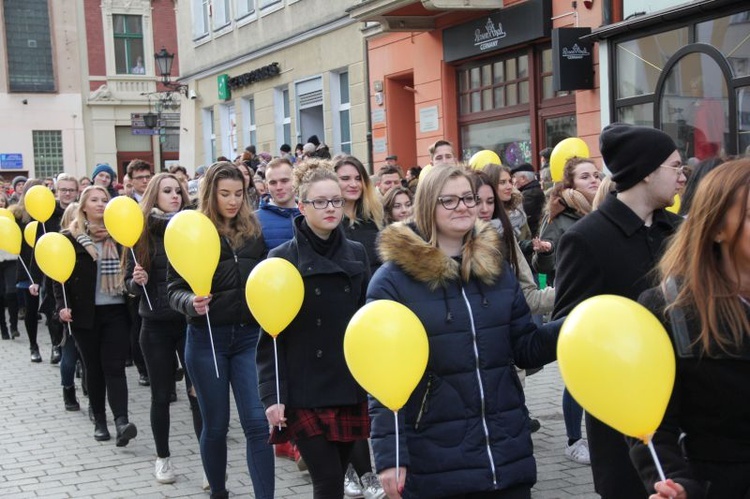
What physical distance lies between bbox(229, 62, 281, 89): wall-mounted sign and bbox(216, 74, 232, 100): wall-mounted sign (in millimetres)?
180

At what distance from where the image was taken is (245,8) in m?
26.9

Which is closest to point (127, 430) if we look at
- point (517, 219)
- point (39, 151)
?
point (517, 219)

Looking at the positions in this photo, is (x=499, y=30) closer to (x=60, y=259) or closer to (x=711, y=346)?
(x=60, y=259)

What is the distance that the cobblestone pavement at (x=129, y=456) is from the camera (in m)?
6.82

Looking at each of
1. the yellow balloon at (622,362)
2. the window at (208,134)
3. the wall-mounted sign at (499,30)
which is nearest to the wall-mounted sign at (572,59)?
the wall-mounted sign at (499,30)

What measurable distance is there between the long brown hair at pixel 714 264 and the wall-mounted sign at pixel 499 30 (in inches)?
500

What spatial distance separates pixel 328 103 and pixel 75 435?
583 inches

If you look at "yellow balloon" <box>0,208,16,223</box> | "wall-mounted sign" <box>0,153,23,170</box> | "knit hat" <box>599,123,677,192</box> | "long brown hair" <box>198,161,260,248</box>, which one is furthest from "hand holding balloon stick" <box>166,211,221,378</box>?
"wall-mounted sign" <box>0,153,23,170</box>

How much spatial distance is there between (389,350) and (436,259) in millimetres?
429

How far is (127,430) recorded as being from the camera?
7.98m

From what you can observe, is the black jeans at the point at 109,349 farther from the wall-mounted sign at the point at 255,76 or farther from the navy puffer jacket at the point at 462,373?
the wall-mounted sign at the point at 255,76

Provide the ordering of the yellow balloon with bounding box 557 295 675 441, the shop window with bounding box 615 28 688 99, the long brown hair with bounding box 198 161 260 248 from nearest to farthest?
the yellow balloon with bounding box 557 295 675 441
the long brown hair with bounding box 198 161 260 248
the shop window with bounding box 615 28 688 99

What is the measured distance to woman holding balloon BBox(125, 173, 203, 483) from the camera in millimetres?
6918

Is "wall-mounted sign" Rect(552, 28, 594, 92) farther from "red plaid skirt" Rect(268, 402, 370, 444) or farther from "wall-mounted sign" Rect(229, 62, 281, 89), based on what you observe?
"wall-mounted sign" Rect(229, 62, 281, 89)
